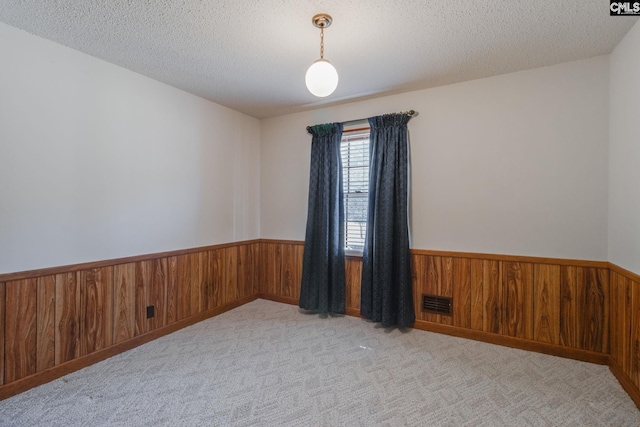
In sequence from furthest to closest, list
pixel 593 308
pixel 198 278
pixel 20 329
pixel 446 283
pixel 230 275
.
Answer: pixel 230 275, pixel 198 278, pixel 446 283, pixel 593 308, pixel 20 329

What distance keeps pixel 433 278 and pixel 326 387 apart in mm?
1489

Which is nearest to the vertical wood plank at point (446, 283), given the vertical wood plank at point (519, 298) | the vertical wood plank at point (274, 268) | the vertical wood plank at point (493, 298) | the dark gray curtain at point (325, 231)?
the vertical wood plank at point (493, 298)

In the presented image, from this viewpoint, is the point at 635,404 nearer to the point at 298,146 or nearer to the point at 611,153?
the point at 611,153

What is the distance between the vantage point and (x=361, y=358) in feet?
7.66

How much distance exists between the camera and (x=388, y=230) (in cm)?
291

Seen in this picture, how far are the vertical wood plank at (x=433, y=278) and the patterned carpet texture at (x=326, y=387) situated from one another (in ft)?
0.69

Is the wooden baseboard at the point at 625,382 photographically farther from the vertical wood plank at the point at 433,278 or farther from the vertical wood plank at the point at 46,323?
the vertical wood plank at the point at 46,323

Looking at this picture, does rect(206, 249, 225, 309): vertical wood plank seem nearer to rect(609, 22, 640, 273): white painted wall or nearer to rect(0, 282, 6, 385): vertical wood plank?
rect(0, 282, 6, 385): vertical wood plank

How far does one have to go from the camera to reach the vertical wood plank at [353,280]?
10.6 feet

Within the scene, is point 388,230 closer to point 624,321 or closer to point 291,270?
point 291,270

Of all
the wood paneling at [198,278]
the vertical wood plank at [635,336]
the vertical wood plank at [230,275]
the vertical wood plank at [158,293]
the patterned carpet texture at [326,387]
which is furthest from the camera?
the vertical wood plank at [230,275]

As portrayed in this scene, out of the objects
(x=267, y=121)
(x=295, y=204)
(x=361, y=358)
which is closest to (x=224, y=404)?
(x=361, y=358)

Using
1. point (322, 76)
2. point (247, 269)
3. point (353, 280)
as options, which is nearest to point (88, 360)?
point (247, 269)

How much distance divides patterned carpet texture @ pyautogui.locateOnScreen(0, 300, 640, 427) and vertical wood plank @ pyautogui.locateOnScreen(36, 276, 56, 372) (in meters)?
0.18
